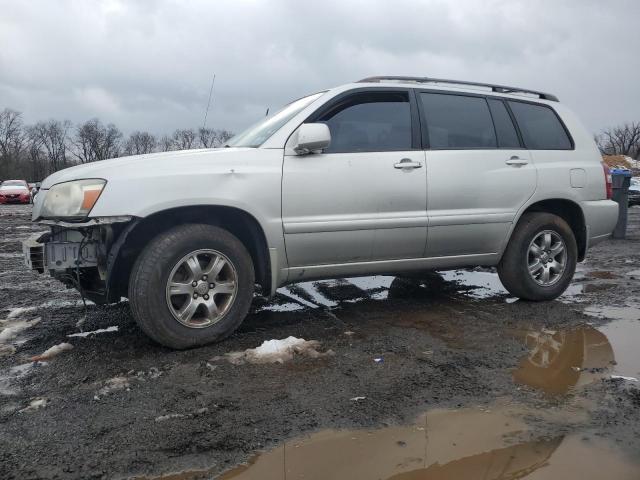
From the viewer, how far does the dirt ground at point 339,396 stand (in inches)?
86.0

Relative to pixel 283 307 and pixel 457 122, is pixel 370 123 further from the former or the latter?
pixel 283 307

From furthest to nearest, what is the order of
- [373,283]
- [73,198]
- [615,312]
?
[373,283], [615,312], [73,198]

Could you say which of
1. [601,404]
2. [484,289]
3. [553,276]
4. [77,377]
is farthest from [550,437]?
[484,289]

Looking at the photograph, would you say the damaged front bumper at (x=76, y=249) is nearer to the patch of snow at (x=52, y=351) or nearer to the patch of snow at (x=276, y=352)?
the patch of snow at (x=52, y=351)

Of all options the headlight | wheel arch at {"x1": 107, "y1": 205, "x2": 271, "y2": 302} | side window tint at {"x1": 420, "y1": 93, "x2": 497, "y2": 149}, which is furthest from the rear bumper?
the headlight

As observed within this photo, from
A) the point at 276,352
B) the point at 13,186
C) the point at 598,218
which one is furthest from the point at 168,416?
the point at 13,186

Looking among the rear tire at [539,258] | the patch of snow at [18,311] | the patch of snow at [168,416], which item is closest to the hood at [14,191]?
the patch of snow at [18,311]

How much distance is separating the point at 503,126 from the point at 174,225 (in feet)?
9.92

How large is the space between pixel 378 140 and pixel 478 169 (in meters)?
0.94

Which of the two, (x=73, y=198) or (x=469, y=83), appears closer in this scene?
(x=73, y=198)

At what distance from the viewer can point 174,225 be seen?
3.65m

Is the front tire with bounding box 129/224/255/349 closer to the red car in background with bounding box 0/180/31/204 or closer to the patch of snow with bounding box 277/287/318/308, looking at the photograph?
the patch of snow with bounding box 277/287/318/308

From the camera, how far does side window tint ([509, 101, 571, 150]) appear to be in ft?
16.1

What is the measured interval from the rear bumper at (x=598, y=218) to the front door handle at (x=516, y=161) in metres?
0.78
